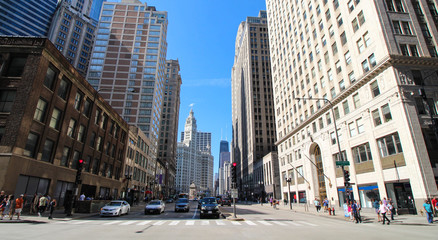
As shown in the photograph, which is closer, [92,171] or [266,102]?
[92,171]

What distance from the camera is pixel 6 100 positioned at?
69.5 ft

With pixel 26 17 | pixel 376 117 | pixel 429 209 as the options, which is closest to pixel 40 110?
pixel 429 209

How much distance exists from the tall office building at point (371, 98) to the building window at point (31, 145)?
25.9 m

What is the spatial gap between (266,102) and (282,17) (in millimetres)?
45331

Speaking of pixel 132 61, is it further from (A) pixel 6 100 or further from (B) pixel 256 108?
(A) pixel 6 100

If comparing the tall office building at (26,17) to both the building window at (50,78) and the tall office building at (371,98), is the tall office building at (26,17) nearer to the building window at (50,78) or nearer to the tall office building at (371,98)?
the building window at (50,78)

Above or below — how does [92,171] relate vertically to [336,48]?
below

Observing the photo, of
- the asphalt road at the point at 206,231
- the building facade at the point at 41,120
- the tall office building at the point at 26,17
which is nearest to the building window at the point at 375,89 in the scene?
the asphalt road at the point at 206,231

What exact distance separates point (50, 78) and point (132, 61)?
68.6m

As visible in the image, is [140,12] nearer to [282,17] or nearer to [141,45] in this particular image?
[141,45]

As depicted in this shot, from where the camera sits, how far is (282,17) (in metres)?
60.3

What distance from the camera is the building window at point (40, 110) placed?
2226cm

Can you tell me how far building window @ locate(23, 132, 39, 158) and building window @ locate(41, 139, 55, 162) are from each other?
3.92ft

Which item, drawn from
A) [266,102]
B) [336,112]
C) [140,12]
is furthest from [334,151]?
[140,12]
